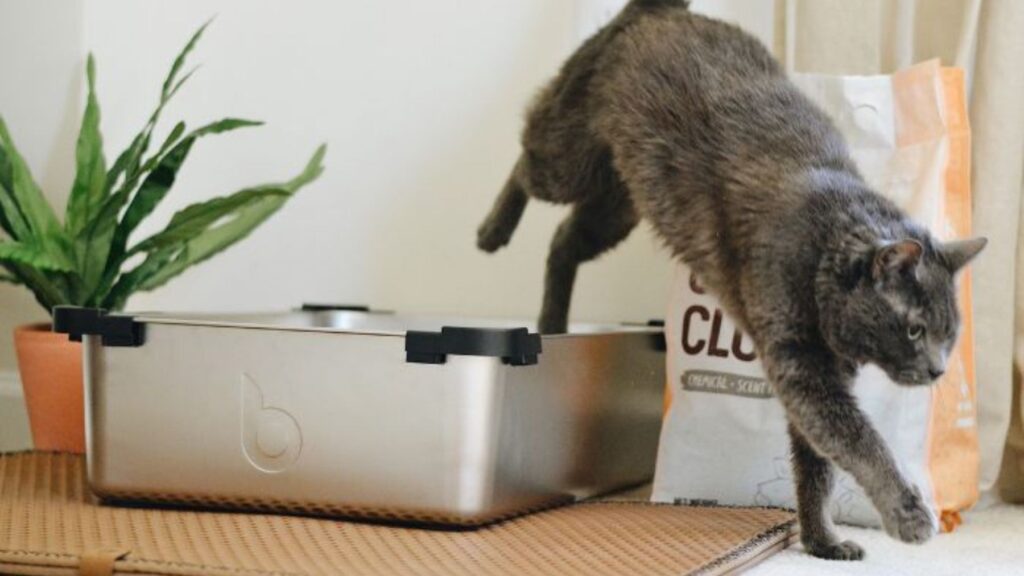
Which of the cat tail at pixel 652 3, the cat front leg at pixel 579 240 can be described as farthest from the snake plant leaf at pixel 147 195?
the cat tail at pixel 652 3

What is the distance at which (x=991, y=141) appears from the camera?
166cm

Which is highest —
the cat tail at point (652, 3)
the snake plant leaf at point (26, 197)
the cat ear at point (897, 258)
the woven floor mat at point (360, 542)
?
the cat tail at point (652, 3)

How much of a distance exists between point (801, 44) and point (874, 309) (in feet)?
2.28

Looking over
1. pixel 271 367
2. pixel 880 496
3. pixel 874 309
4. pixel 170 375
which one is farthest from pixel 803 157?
pixel 170 375

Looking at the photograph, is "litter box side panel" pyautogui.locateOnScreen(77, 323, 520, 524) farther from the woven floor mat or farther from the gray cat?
the gray cat

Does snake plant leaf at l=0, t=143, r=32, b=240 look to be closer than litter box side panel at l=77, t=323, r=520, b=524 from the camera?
No

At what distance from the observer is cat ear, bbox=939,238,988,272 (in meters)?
1.20

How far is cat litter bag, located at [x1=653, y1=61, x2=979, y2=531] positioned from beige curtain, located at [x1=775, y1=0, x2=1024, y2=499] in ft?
0.37

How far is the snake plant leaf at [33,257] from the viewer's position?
175cm

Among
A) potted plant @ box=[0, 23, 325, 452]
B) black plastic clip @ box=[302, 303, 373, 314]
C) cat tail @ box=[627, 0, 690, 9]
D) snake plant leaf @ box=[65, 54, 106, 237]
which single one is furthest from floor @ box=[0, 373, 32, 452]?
cat tail @ box=[627, 0, 690, 9]

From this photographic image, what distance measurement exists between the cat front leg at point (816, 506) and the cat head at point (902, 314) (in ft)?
0.64

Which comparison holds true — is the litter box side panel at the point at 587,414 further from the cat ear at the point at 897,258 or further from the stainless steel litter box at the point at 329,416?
the cat ear at the point at 897,258

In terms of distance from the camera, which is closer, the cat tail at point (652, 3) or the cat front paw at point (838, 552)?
the cat front paw at point (838, 552)

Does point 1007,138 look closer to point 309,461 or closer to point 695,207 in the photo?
point 695,207
